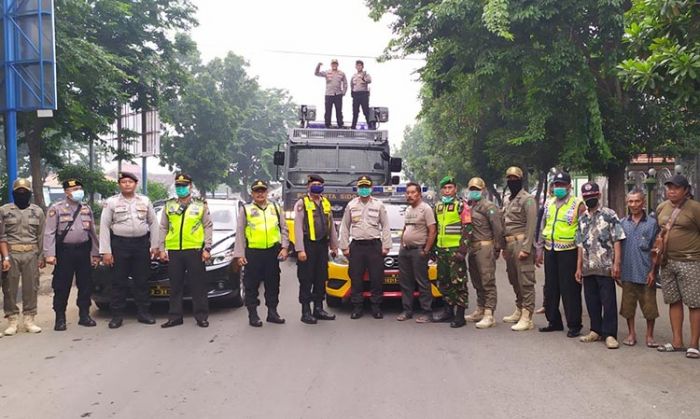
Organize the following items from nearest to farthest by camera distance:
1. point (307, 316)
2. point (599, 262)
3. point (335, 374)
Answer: point (335, 374) < point (599, 262) < point (307, 316)

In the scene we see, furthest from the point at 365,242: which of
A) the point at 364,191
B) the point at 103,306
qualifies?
the point at 103,306

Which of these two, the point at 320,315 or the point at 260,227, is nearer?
the point at 260,227

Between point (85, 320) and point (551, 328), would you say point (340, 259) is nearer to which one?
point (551, 328)

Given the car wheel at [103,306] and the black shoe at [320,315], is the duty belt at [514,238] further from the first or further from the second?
the car wheel at [103,306]

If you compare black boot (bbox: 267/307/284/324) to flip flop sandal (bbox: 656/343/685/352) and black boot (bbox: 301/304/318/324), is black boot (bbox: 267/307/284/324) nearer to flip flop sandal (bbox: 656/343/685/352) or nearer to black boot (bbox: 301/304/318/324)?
black boot (bbox: 301/304/318/324)

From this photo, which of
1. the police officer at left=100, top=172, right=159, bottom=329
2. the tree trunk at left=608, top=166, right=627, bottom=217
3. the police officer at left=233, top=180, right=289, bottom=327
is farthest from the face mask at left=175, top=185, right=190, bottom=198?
the tree trunk at left=608, top=166, right=627, bottom=217

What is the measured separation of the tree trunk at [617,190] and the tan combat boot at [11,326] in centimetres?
1377

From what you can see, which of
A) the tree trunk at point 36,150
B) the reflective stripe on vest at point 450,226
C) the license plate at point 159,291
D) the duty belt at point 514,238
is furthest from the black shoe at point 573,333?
the tree trunk at point 36,150

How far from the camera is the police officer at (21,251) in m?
7.42

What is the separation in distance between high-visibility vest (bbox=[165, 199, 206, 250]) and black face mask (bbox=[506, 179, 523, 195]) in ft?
12.4

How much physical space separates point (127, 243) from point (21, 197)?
131 centimetres

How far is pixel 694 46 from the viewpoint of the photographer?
22.7 feet

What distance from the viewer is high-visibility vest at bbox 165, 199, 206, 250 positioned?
7.82m

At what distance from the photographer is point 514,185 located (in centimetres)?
761
